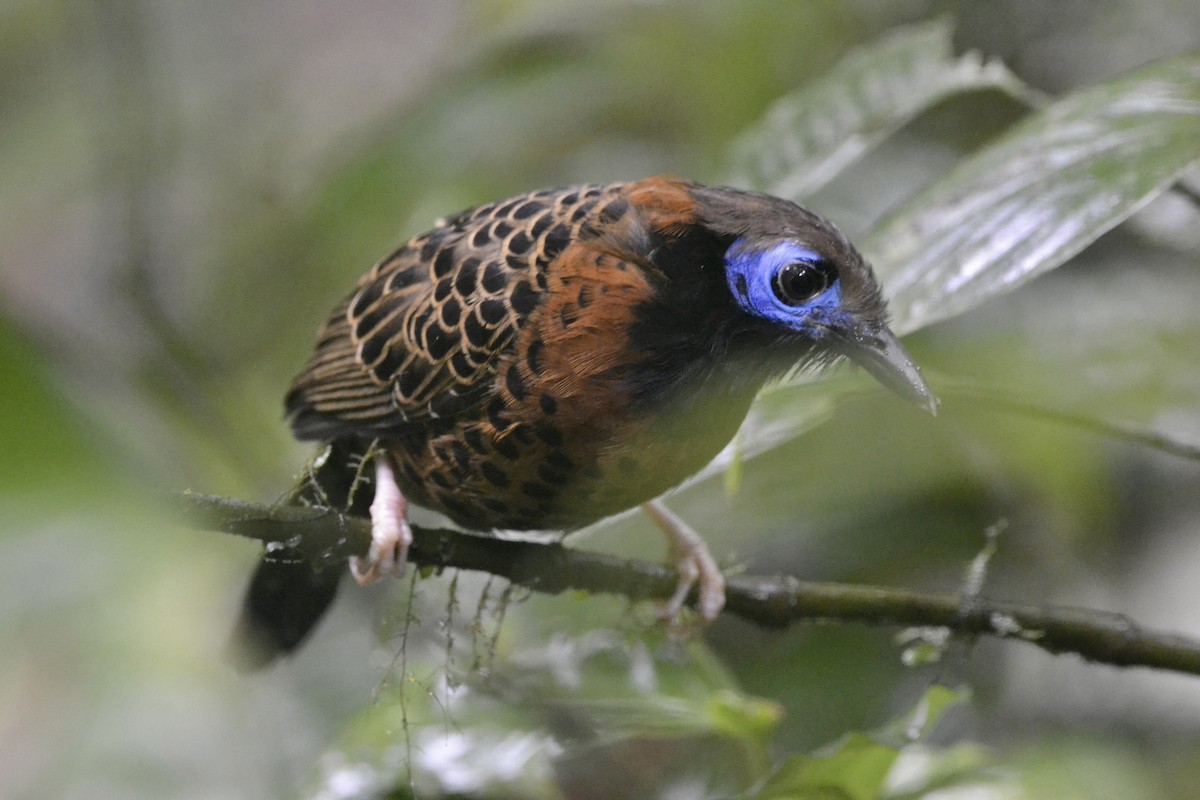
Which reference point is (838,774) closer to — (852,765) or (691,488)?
(852,765)

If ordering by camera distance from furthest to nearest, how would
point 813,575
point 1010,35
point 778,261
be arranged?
point 813,575
point 1010,35
point 778,261

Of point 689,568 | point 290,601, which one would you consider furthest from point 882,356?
point 290,601

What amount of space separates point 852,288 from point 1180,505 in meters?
2.74

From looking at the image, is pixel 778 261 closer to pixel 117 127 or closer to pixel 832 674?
pixel 832 674

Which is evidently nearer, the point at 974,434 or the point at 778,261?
the point at 778,261

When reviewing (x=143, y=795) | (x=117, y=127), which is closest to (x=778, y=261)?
(x=143, y=795)

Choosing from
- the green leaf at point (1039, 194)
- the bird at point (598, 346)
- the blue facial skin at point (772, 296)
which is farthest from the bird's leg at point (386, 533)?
the green leaf at point (1039, 194)

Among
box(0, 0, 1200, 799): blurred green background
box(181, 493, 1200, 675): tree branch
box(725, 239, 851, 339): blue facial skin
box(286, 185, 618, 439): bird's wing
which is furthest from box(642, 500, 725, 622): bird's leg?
box(725, 239, 851, 339): blue facial skin

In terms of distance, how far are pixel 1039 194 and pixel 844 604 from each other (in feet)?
2.56

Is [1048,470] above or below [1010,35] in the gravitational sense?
below

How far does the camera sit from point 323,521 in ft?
5.68

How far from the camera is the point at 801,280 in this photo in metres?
1.90

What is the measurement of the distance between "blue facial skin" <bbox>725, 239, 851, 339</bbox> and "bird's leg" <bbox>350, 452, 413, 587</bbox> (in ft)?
2.47

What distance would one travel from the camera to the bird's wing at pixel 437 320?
7.06ft
